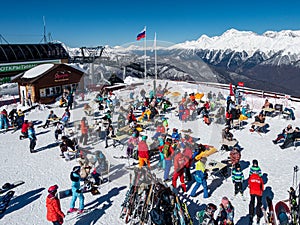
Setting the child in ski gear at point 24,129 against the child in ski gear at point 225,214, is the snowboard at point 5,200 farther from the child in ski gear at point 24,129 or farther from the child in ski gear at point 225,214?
the child in ski gear at point 24,129

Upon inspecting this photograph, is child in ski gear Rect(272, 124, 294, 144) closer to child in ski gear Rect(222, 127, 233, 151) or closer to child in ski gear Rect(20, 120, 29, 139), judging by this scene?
child in ski gear Rect(222, 127, 233, 151)

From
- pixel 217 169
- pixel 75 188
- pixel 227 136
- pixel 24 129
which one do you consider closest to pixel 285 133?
pixel 227 136

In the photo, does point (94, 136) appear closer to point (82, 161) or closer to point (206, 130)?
point (82, 161)

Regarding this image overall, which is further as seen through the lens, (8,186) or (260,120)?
(260,120)

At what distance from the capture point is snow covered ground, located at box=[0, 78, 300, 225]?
6.21m

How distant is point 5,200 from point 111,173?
9.06 feet

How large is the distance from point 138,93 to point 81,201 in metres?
9.99

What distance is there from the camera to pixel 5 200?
6652 millimetres

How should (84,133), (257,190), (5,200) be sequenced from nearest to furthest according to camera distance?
(257,190), (5,200), (84,133)

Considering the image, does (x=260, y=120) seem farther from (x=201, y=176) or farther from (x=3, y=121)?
(x=3, y=121)

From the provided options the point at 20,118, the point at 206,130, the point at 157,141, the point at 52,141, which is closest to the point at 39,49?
the point at 20,118

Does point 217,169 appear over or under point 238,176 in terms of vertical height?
under

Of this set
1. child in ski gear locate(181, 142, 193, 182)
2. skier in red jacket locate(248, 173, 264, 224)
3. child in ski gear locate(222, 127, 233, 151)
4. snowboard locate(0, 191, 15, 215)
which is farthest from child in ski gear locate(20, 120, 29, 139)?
skier in red jacket locate(248, 173, 264, 224)

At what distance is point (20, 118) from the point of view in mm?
13758
